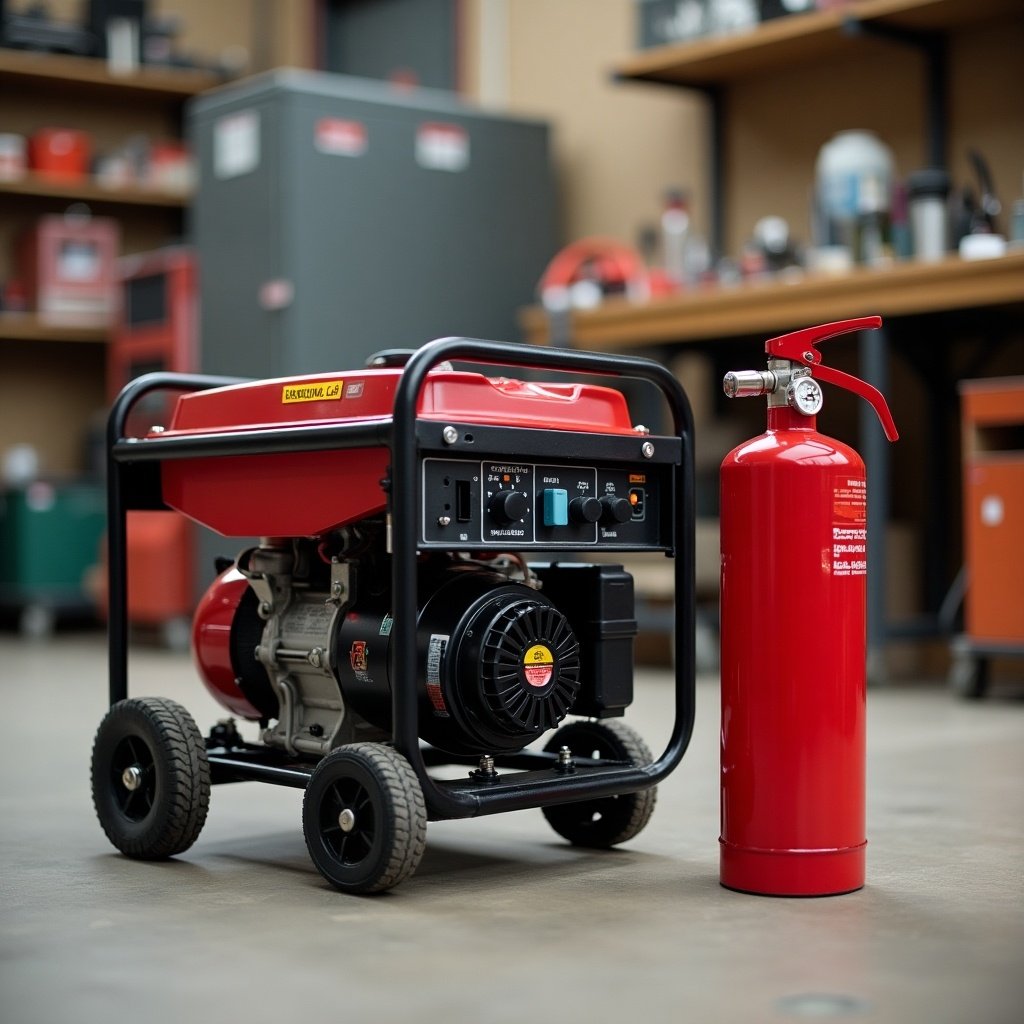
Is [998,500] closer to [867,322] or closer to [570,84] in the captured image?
[867,322]

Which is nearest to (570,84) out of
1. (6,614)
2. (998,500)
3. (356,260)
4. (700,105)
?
(700,105)

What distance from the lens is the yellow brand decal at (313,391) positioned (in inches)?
82.0

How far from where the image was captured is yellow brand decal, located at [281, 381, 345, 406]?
2.08 metres

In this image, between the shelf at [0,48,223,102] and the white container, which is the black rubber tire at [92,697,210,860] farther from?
the shelf at [0,48,223,102]

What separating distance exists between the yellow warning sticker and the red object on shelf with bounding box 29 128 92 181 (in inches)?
228

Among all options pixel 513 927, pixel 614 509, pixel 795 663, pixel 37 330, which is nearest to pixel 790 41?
pixel 614 509

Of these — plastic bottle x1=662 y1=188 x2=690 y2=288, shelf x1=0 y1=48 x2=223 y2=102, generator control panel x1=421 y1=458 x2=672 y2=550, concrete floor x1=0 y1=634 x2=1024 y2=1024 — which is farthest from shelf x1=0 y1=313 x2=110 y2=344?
generator control panel x1=421 y1=458 x2=672 y2=550

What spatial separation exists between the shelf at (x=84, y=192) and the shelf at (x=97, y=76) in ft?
1.45

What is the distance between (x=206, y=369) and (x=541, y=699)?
4097 millimetres

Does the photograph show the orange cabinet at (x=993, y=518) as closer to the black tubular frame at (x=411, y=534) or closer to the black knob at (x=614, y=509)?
the black tubular frame at (x=411, y=534)

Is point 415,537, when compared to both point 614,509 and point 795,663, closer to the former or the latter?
point 614,509

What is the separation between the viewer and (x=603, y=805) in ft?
7.56

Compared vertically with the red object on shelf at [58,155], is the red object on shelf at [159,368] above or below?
below

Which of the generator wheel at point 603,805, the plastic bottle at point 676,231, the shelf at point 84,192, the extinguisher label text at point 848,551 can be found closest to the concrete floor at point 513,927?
the generator wheel at point 603,805
